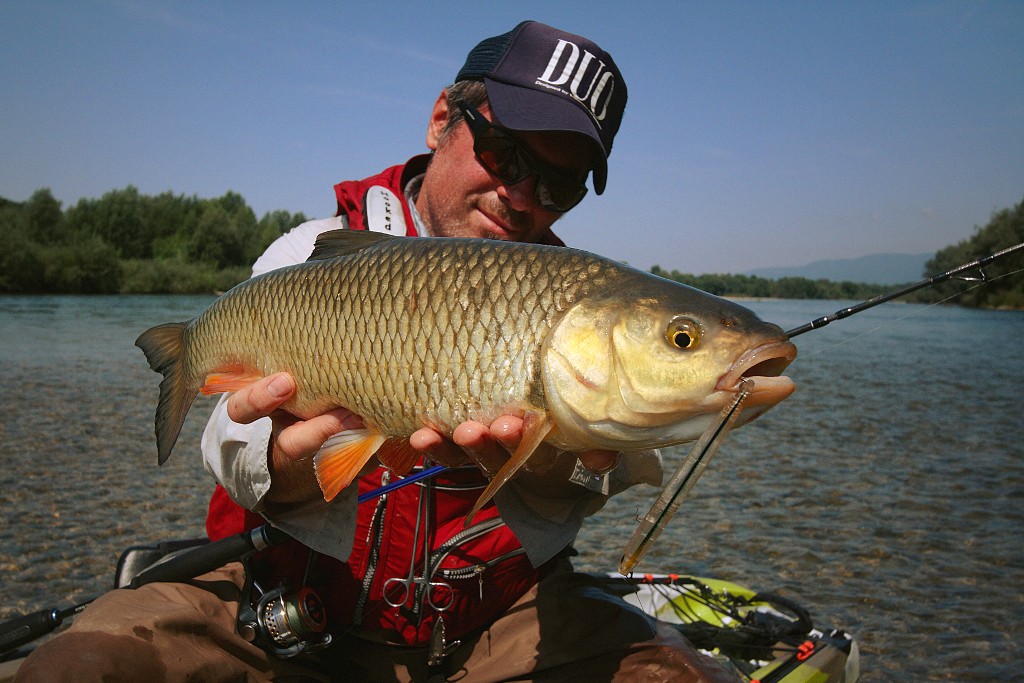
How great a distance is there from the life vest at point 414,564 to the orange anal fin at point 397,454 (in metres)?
0.57

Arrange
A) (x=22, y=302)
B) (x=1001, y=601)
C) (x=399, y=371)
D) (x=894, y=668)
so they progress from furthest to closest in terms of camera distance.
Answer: (x=22, y=302), (x=1001, y=601), (x=894, y=668), (x=399, y=371)

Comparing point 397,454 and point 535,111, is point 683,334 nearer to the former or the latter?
point 397,454

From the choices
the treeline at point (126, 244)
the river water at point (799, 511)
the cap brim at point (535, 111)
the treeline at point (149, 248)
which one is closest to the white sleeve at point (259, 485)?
the cap brim at point (535, 111)

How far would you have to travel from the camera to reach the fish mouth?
1.51 m

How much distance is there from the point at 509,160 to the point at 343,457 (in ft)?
4.98

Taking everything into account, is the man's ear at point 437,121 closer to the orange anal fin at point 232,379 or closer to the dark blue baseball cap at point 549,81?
the dark blue baseball cap at point 549,81

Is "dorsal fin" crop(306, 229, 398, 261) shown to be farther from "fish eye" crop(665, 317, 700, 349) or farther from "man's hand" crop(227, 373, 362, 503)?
"fish eye" crop(665, 317, 700, 349)

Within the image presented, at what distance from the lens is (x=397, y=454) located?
6.93 feet

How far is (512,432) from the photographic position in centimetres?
177

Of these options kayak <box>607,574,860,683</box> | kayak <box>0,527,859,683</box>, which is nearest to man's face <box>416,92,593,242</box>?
kayak <box>0,527,859,683</box>

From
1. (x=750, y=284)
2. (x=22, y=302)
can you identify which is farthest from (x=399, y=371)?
(x=750, y=284)

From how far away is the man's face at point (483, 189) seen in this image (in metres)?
3.07

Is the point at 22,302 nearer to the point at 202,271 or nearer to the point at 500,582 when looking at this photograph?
the point at 202,271

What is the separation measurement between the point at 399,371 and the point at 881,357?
76.2ft
